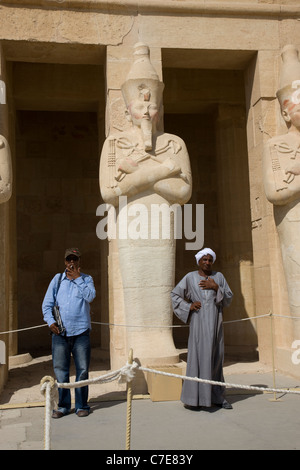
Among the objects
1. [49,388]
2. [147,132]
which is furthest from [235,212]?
[49,388]

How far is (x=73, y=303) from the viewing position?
4.20m

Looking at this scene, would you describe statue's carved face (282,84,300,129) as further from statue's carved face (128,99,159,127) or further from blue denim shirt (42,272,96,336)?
blue denim shirt (42,272,96,336)

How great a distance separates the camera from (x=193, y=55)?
261 inches

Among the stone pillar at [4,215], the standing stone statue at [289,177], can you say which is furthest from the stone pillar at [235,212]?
the stone pillar at [4,215]

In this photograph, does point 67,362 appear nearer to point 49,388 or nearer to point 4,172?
point 49,388

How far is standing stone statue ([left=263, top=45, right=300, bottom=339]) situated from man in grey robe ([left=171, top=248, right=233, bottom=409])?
5.17 ft

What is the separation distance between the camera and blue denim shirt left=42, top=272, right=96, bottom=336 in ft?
13.7

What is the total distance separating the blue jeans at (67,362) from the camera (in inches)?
162

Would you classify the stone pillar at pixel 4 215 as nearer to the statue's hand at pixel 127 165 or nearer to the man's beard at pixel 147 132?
the statue's hand at pixel 127 165

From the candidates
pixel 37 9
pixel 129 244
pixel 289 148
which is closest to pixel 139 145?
pixel 129 244

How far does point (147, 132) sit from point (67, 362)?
8.29 feet

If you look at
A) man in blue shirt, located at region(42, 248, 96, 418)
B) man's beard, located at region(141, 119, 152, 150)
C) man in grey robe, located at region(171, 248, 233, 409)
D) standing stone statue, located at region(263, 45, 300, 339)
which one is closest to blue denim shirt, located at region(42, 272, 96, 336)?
man in blue shirt, located at region(42, 248, 96, 418)

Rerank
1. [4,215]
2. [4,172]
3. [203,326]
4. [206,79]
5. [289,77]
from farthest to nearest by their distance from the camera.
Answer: [206,79] < [4,215] < [289,77] < [4,172] < [203,326]
